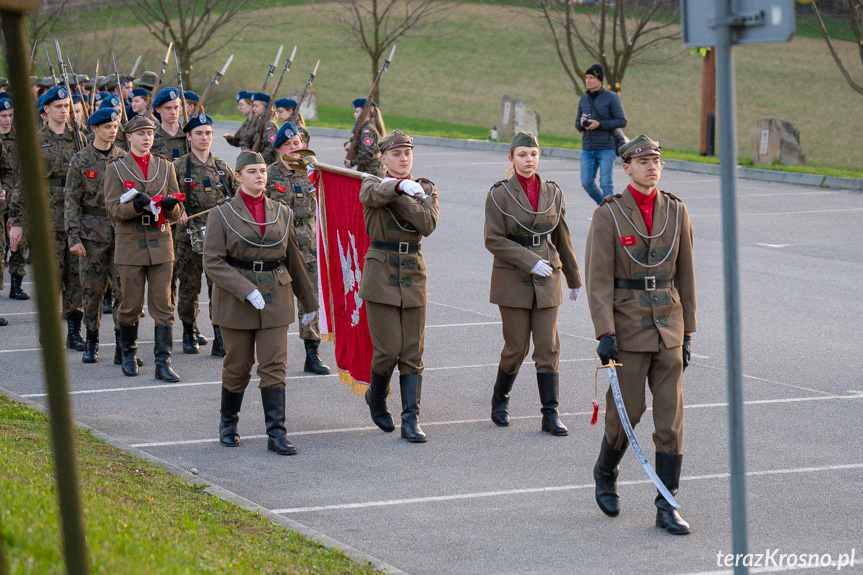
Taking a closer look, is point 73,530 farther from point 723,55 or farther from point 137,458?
point 137,458

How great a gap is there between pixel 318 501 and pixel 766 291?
25.3 feet

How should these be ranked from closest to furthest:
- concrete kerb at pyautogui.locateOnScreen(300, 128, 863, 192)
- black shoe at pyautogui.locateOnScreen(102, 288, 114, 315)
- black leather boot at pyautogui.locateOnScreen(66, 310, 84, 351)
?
black leather boot at pyautogui.locateOnScreen(66, 310, 84, 351) < black shoe at pyautogui.locateOnScreen(102, 288, 114, 315) < concrete kerb at pyautogui.locateOnScreen(300, 128, 863, 192)

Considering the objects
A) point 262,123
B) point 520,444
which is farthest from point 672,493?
point 262,123

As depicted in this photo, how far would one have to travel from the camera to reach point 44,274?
327 centimetres

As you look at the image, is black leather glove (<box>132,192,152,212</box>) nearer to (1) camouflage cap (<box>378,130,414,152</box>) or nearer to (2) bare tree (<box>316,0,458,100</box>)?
(1) camouflage cap (<box>378,130,414,152</box>)

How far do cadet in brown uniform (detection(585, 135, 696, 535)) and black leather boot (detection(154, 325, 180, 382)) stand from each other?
460 centimetres

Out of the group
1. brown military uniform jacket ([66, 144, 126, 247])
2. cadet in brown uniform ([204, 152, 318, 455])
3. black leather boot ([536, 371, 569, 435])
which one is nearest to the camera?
cadet in brown uniform ([204, 152, 318, 455])

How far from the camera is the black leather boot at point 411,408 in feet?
26.2

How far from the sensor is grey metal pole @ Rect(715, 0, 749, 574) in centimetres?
404

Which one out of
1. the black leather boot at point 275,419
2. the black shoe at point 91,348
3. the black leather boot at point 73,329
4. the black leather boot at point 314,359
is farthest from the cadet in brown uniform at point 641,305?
the black leather boot at point 73,329

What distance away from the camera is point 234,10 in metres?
36.1

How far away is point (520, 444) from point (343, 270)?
206 cm

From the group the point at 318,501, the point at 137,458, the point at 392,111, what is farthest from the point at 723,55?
the point at 392,111

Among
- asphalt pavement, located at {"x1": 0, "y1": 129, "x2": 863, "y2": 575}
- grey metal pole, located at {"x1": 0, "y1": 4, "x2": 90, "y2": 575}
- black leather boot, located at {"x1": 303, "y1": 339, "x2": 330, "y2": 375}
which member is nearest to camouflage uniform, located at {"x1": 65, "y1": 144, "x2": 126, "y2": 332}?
asphalt pavement, located at {"x1": 0, "y1": 129, "x2": 863, "y2": 575}
